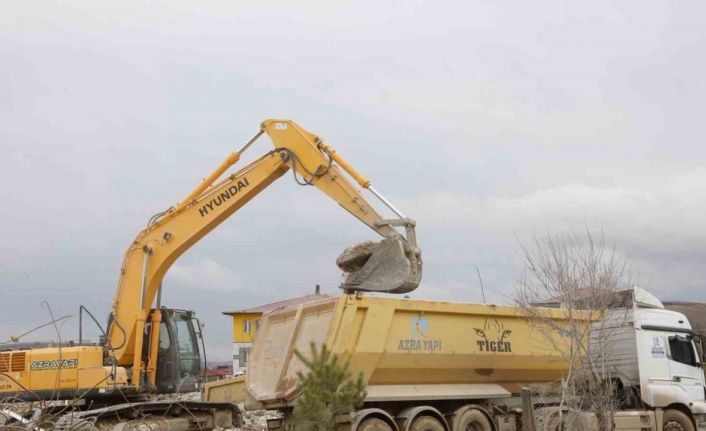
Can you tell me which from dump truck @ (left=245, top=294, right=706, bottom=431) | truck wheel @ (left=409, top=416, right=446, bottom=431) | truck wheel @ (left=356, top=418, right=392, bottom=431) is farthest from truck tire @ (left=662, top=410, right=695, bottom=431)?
truck wheel @ (left=356, top=418, right=392, bottom=431)

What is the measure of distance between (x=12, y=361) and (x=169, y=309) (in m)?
3.09

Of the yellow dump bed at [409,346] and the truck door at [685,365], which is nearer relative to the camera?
the yellow dump bed at [409,346]

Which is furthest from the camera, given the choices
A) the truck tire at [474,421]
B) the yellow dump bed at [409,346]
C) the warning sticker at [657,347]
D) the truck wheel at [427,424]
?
the warning sticker at [657,347]

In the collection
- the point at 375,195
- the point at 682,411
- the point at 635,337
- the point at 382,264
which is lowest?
the point at 682,411

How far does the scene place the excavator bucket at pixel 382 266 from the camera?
12344 millimetres

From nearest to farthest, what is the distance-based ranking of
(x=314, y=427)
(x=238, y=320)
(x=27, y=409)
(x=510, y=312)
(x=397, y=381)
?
(x=314, y=427) → (x=27, y=409) → (x=397, y=381) → (x=510, y=312) → (x=238, y=320)

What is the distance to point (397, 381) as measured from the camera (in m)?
11.8

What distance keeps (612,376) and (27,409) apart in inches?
398

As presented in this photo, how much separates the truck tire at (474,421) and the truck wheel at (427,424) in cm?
41

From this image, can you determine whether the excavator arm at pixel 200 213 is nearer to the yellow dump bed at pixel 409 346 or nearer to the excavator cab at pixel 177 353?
the excavator cab at pixel 177 353

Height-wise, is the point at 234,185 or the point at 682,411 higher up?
the point at 234,185

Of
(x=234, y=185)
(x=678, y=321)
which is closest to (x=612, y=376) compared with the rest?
(x=678, y=321)

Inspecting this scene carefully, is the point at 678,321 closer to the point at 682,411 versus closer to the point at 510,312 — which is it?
the point at 682,411

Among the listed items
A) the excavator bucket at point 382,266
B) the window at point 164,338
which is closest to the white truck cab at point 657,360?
the excavator bucket at point 382,266
